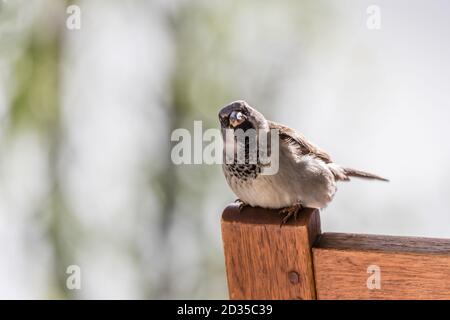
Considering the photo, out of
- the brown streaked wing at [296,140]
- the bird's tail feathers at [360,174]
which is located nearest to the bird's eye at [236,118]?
the brown streaked wing at [296,140]

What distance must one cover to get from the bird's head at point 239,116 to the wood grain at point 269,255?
32 cm

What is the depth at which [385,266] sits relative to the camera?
738 millimetres

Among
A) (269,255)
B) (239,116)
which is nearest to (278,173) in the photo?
(239,116)

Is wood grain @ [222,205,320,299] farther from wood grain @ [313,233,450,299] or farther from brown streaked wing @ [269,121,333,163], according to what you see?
brown streaked wing @ [269,121,333,163]

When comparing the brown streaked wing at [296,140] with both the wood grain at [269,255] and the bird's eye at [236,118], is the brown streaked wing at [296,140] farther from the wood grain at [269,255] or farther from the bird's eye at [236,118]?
the wood grain at [269,255]

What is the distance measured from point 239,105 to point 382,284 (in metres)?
0.49

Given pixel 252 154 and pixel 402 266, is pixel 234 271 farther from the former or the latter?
pixel 252 154

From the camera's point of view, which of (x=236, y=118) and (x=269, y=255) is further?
(x=236, y=118)

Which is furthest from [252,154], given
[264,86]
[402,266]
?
[264,86]

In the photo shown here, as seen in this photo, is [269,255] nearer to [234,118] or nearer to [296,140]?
[234,118]

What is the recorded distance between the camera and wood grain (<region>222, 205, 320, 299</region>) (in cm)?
77

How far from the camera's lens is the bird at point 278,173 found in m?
1.11

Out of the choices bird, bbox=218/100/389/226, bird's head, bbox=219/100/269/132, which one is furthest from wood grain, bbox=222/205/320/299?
bird's head, bbox=219/100/269/132

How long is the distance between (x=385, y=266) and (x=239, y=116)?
0.46m
